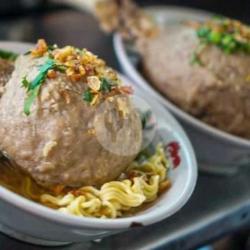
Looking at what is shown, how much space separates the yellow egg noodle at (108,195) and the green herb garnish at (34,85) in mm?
126

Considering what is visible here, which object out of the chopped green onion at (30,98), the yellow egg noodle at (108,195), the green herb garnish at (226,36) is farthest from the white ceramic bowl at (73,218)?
the green herb garnish at (226,36)

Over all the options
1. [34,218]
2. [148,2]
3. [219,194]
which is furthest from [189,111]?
[148,2]

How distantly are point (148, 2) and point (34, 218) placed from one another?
5.22 ft

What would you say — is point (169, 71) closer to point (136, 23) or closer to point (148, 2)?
point (136, 23)

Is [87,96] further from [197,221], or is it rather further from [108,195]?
[197,221]

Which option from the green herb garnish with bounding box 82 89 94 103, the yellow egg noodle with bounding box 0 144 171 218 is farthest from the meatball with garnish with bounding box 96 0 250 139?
the green herb garnish with bounding box 82 89 94 103

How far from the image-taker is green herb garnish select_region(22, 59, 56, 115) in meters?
0.90

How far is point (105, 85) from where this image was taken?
966 millimetres

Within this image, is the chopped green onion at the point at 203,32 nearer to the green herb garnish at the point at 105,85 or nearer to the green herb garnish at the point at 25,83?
the green herb garnish at the point at 105,85

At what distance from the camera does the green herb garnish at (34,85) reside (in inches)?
35.5

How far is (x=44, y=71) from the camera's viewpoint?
0.93 meters

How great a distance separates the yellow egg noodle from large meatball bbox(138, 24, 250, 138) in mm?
267

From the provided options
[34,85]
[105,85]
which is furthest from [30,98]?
[105,85]

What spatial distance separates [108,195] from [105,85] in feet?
0.60
